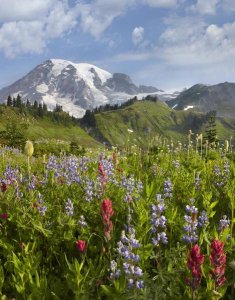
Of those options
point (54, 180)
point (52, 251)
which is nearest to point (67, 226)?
point (52, 251)

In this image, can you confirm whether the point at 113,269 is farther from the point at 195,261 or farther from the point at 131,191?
the point at 131,191

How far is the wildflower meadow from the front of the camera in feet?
11.3

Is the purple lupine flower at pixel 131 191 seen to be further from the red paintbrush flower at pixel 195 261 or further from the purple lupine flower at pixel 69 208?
the red paintbrush flower at pixel 195 261

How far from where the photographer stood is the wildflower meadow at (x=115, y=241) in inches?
135

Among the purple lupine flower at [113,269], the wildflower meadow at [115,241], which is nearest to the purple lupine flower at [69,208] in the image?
the wildflower meadow at [115,241]

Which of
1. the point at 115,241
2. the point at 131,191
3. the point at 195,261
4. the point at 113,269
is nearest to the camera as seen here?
the point at 195,261

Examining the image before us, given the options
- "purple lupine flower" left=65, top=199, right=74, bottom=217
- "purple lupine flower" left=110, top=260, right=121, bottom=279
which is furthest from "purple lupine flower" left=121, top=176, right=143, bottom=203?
"purple lupine flower" left=110, top=260, right=121, bottom=279

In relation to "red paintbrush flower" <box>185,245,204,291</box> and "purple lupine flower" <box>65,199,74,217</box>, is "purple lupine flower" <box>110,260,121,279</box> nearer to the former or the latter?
"red paintbrush flower" <box>185,245,204,291</box>

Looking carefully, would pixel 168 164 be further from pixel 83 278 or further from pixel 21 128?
pixel 21 128

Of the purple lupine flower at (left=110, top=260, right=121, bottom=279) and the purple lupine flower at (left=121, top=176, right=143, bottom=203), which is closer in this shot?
the purple lupine flower at (left=110, top=260, right=121, bottom=279)

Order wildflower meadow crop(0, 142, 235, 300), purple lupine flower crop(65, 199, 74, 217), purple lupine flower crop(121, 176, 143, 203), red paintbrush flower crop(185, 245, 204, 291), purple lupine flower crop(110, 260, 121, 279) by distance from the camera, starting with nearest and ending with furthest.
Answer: red paintbrush flower crop(185, 245, 204, 291)
purple lupine flower crop(110, 260, 121, 279)
wildflower meadow crop(0, 142, 235, 300)
purple lupine flower crop(65, 199, 74, 217)
purple lupine flower crop(121, 176, 143, 203)

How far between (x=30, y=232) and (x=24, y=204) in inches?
32.9

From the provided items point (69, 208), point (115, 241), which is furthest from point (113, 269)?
point (69, 208)

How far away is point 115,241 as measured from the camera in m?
4.83
